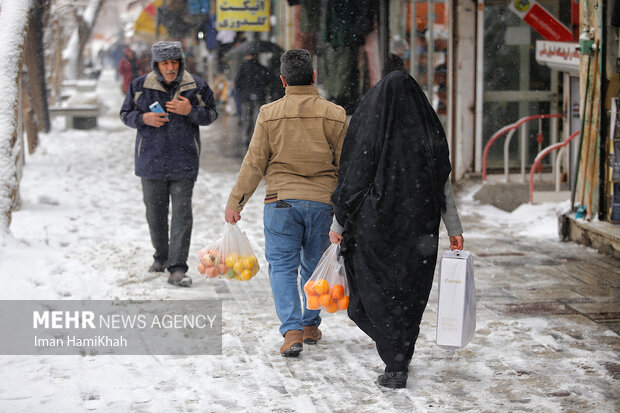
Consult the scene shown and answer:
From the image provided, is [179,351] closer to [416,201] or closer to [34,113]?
[416,201]

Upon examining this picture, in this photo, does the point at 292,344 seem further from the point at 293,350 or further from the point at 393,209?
the point at 393,209

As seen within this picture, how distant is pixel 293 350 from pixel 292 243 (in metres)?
0.63

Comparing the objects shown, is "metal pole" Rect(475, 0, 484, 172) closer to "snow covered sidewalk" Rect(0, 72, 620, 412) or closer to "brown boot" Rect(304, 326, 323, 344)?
"snow covered sidewalk" Rect(0, 72, 620, 412)

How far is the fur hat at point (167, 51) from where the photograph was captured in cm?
673

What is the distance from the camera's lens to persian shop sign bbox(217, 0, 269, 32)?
619 inches

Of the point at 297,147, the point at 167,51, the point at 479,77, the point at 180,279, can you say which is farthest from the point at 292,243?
the point at 479,77

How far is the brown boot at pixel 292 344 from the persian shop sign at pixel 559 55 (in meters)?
5.37

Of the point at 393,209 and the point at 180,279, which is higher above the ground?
the point at 393,209

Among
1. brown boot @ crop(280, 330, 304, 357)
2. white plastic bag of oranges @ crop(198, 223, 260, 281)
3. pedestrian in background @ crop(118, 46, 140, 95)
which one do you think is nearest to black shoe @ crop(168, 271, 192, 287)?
white plastic bag of oranges @ crop(198, 223, 260, 281)

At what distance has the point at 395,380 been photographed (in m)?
4.64

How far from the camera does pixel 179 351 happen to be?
530 centimetres

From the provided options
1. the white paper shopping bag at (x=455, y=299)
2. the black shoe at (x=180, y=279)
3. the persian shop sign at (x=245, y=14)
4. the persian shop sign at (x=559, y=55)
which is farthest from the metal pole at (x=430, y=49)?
the white paper shopping bag at (x=455, y=299)

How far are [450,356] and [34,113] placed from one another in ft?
36.7

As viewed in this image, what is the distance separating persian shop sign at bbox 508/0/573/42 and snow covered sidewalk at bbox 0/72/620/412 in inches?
91.3
